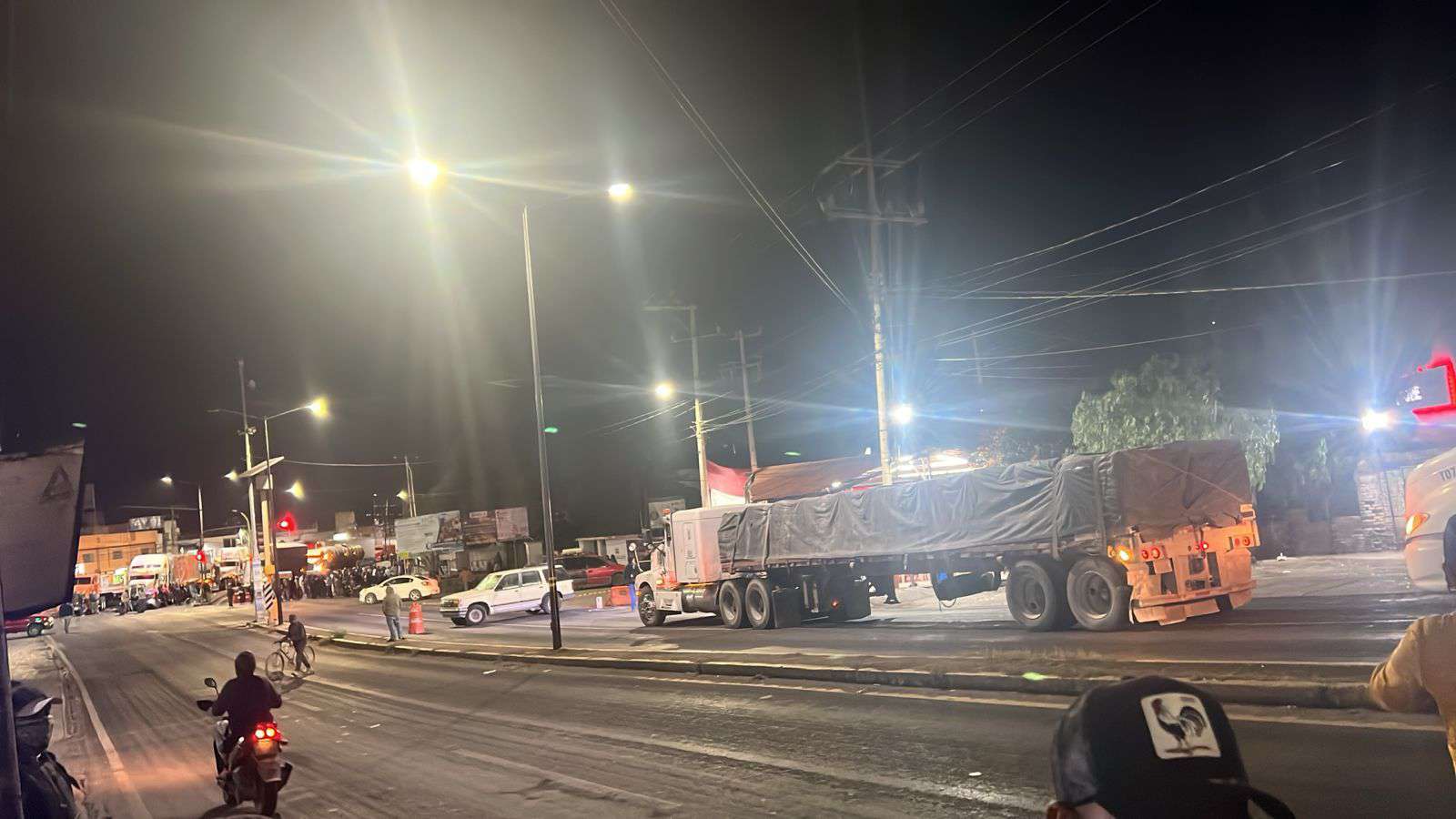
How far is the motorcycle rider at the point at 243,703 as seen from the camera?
8.50m

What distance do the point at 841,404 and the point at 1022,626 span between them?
42510 mm

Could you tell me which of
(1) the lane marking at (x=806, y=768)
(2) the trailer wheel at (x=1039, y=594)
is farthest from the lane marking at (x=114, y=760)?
(2) the trailer wheel at (x=1039, y=594)

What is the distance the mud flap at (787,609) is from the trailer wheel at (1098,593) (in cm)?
736

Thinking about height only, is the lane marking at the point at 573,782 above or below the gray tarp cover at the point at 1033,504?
below

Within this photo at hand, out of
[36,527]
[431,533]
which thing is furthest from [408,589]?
[36,527]

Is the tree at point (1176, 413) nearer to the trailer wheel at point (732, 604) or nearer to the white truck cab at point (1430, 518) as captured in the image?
the trailer wheel at point (732, 604)

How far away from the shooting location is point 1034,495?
1606 cm

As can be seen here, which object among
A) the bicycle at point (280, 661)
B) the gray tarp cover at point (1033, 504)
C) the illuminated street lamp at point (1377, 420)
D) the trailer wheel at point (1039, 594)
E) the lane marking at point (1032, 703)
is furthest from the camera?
the illuminated street lamp at point (1377, 420)

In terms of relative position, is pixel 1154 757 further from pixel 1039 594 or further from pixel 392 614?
pixel 392 614

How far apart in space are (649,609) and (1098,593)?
13.9 m

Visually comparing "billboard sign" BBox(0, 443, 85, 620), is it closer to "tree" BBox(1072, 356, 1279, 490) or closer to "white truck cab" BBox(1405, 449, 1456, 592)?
"white truck cab" BBox(1405, 449, 1456, 592)

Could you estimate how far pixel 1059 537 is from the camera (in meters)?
15.5

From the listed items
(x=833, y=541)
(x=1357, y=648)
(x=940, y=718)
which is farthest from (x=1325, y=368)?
(x=940, y=718)

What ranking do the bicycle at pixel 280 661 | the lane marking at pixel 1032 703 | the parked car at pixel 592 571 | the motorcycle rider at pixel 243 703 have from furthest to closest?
the parked car at pixel 592 571 < the bicycle at pixel 280 661 < the motorcycle rider at pixel 243 703 < the lane marking at pixel 1032 703
